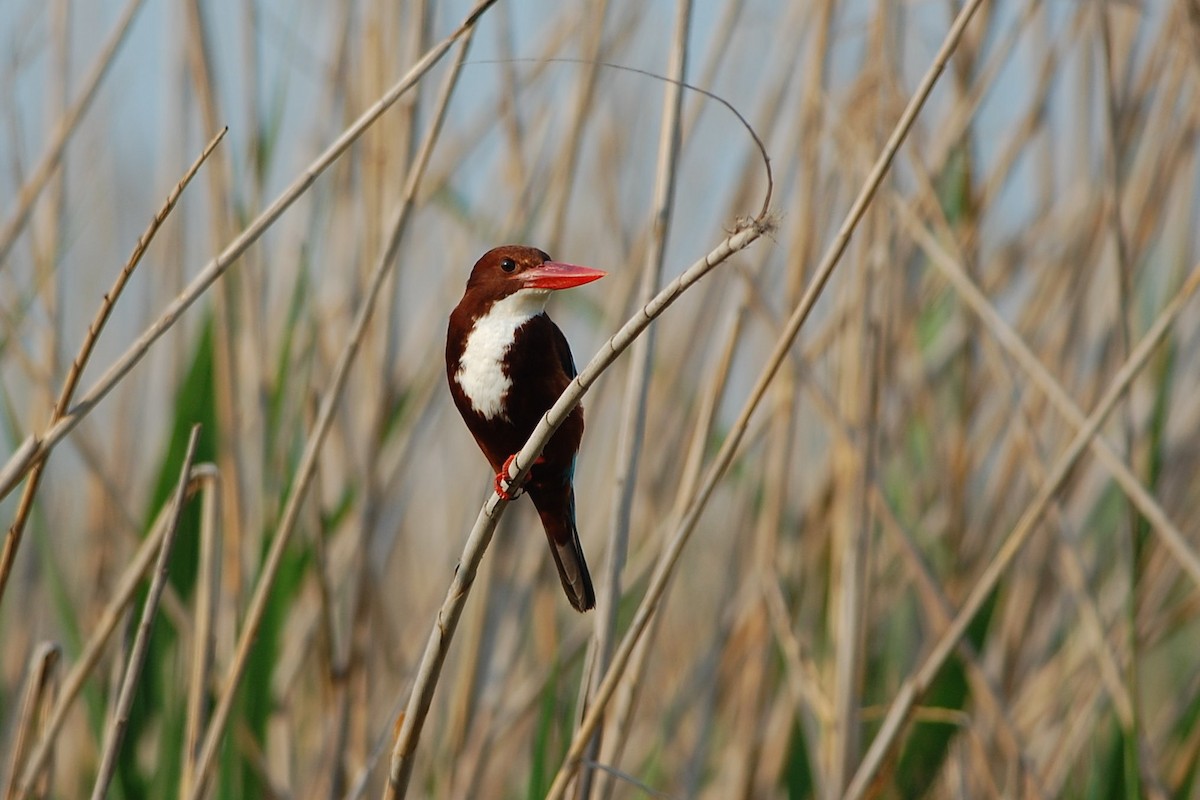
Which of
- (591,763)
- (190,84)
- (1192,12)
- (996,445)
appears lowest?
(591,763)

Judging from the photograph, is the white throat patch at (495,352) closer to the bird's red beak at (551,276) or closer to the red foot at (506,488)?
the bird's red beak at (551,276)

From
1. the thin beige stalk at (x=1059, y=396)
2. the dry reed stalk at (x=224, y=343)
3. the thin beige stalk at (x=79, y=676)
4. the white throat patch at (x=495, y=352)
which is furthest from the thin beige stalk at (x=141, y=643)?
the thin beige stalk at (x=1059, y=396)

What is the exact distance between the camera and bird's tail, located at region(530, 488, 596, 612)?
1.35 metres

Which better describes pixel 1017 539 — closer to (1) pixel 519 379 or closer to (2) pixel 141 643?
(1) pixel 519 379

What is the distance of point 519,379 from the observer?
1366 mm

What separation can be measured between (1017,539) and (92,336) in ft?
4.07

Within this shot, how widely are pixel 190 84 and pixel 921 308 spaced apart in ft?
4.56

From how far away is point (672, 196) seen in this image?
59.1 inches

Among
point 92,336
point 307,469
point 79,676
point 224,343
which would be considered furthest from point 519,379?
point 224,343

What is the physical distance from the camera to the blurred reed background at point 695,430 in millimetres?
1825

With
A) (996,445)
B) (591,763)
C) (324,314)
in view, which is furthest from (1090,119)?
(591,763)

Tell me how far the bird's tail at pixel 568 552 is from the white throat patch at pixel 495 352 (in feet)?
0.38

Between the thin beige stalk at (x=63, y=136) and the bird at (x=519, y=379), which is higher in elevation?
the thin beige stalk at (x=63, y=136)

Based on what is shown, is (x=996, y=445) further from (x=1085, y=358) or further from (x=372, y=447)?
(x=372, y=447)
